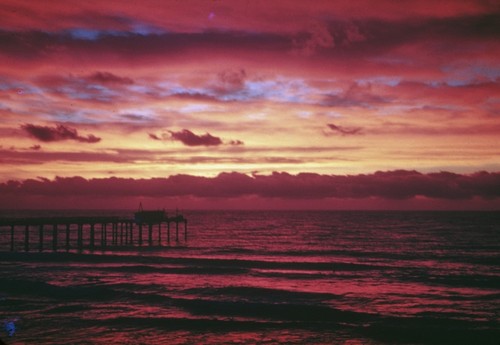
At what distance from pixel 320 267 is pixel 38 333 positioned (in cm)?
3110

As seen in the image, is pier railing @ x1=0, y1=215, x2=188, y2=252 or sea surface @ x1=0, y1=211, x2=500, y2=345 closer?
sea surface @ x1=0, y1=211, x2=500, y2=345

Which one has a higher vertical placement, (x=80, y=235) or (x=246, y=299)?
(x=80, y=235)

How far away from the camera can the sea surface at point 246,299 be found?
24016 millimetres

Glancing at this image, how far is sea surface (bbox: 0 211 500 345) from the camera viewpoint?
24016 millimetres

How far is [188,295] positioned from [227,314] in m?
6.14

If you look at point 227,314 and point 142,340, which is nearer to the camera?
point 142,340

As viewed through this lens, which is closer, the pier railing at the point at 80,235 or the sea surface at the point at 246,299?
the sea surface at the point at 246,299

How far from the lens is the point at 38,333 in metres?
23.5

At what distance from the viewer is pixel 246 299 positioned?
107 feet

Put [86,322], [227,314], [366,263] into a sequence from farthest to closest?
[366,263] → [227,314] → [86,322]

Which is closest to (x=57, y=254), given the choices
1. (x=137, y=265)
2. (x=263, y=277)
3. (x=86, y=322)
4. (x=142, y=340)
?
(x=137, y=265)

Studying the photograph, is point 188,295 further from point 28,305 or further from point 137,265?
point 137,265

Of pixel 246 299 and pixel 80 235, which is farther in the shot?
pixel 80 235

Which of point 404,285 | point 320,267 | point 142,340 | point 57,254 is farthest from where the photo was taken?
point 57,254
